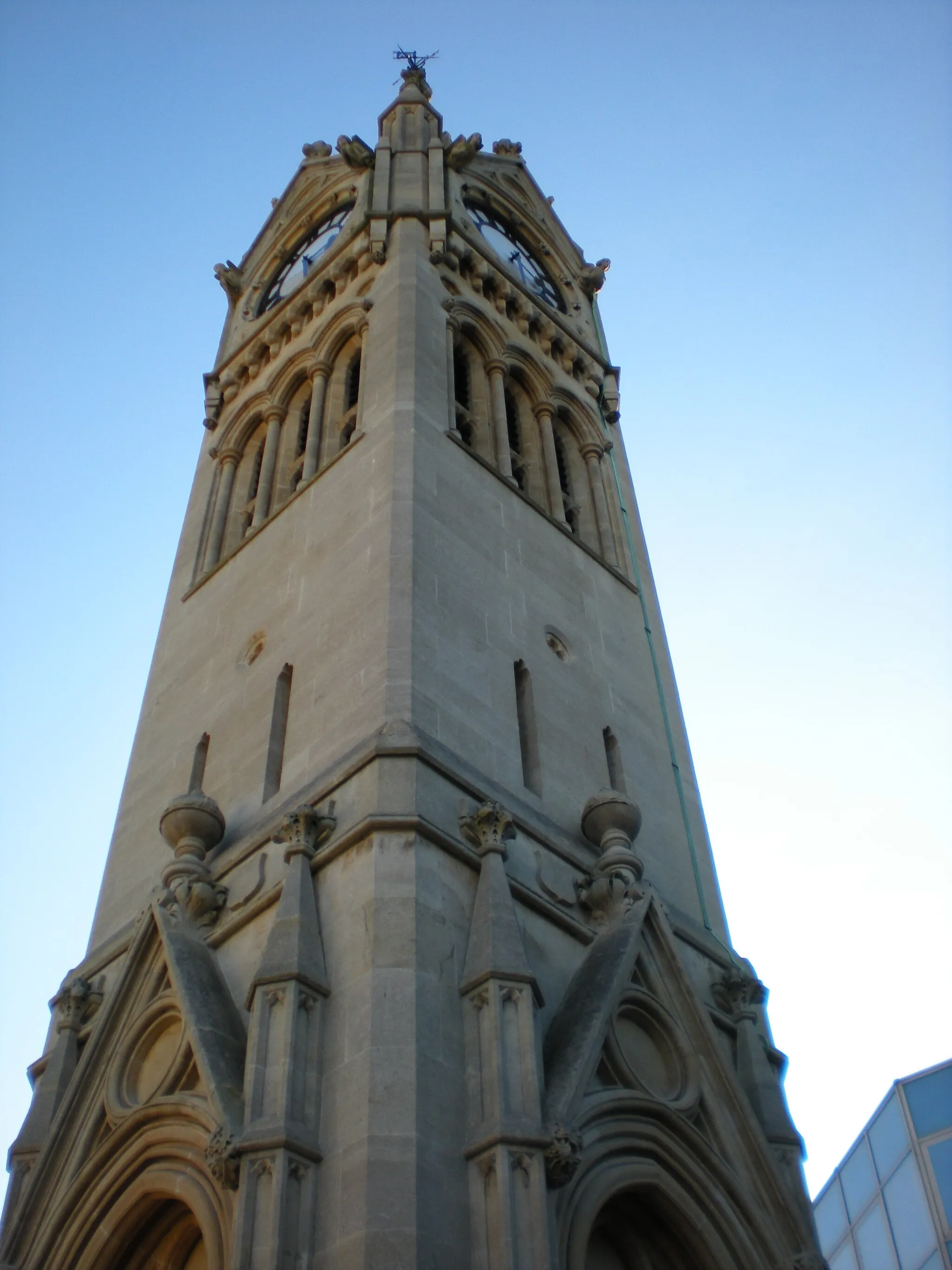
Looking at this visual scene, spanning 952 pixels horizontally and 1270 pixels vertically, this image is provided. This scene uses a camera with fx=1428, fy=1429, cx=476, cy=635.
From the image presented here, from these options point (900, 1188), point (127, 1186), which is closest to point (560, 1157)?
point (127, 1186)

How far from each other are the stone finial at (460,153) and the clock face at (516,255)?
0.96m

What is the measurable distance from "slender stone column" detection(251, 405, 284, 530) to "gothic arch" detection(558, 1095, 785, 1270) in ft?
44.2

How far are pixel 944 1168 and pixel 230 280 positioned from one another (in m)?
28.9


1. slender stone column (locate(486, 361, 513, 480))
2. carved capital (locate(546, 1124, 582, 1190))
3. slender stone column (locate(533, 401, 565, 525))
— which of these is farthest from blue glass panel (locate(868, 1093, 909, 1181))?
carved capital (locate(546, 1124, 582, 1190))

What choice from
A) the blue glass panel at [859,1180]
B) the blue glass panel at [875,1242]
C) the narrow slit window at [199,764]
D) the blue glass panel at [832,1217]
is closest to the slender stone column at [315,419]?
the narrow slit window at [199,764]

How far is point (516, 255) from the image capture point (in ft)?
114

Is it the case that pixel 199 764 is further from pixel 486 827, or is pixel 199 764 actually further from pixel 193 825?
pixel 486 827

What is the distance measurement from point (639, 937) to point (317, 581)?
739cm

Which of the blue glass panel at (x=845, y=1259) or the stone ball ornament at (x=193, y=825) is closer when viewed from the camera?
the stone ball ornament at (x=193, y=825)

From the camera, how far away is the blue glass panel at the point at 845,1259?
40.1 m

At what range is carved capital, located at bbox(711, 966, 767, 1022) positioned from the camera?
18.6 m

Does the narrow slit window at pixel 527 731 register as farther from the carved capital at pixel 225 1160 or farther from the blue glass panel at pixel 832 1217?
the blue glass panel at pixel 832 1217

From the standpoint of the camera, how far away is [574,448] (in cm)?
2962

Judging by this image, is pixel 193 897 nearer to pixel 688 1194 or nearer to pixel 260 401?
pixel 688 1194
